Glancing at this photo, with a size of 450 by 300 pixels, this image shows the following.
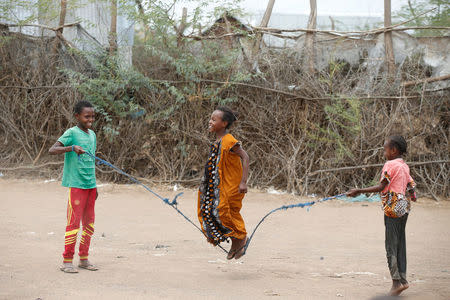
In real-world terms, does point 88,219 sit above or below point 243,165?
below

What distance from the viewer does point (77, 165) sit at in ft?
14.7

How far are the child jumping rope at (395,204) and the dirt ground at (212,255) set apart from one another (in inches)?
8.8

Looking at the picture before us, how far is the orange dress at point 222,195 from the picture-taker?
14.7ft

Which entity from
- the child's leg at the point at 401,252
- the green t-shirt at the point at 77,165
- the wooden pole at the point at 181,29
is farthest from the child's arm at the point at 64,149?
the wooden pole at the point at 181,29

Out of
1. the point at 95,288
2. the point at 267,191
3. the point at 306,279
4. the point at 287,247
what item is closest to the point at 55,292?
the point at 95,288

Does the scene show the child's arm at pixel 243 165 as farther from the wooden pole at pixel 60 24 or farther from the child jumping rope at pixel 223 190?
the wooden pole at pixel 60 24

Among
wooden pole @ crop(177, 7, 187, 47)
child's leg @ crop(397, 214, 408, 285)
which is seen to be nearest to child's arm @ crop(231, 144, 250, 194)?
child's leg @ crop(397, 214, 408, 285)

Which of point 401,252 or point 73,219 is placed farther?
point 73,219

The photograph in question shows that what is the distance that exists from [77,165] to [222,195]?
1.31 meters

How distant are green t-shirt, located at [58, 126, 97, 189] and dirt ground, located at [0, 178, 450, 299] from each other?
77 centimetres

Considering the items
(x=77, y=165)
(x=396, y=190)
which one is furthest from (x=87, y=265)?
(x=396, y=190)

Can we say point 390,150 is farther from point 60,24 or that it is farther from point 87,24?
point 60,24

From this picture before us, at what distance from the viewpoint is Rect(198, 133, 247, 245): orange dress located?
14.7ft

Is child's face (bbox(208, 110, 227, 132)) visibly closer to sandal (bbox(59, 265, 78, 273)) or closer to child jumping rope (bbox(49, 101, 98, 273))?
child jumping rope (bbox(49, 101, 98, 273))
